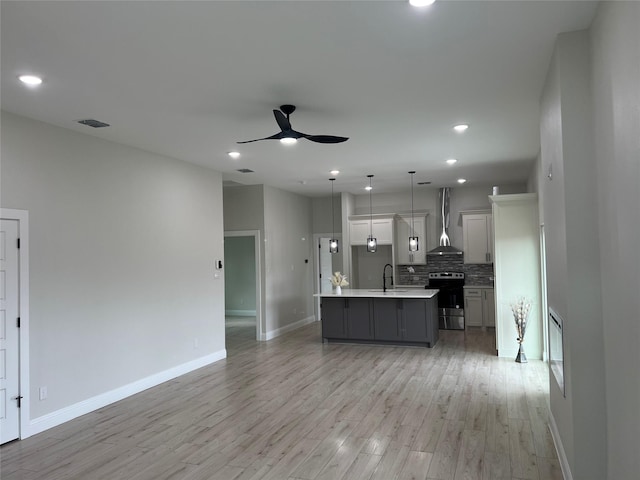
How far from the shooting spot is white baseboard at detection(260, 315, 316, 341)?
880 centimetres

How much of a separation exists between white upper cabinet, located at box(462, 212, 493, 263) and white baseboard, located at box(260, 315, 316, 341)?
3613 mm

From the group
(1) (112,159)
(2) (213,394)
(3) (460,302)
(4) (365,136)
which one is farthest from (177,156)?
(3) (460,302)

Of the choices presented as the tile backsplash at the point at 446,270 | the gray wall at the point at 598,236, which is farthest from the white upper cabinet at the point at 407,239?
the gray wall at the point at 598,236

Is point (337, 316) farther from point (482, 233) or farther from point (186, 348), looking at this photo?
point (482, 233)

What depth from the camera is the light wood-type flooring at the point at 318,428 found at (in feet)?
11.4

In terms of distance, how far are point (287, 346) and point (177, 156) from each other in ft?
12.0

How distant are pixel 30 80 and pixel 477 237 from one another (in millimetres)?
8025

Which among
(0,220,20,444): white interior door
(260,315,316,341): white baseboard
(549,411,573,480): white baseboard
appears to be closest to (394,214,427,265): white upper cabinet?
(260,315,316,341): white baseboard

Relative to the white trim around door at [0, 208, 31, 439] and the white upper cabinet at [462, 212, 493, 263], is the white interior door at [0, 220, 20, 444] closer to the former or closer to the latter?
the white trim around door at [0, 208, 31, 439]

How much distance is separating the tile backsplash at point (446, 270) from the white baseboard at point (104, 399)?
Result: 4931 mm

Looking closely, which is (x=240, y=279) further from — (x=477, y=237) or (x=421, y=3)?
(x=421, y=3)

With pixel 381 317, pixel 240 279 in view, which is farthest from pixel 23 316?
pixel 240 279

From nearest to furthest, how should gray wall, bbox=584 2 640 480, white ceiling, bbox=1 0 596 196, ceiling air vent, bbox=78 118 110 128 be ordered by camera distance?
gray wall, bbox=584 2 640 480 < white ceiling, bbox=1 0 596 196 < ceiling air vent, bbox=78 118 110 128

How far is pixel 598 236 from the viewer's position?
2807 millimetres
